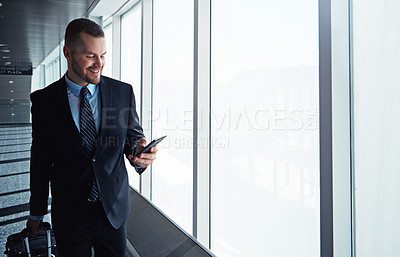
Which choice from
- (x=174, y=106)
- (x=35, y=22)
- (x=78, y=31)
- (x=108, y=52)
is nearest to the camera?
(x=78, y=31)

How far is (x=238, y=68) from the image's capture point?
7.32 feet

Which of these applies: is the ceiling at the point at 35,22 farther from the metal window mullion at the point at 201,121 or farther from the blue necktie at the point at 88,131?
the blue necktie at the point at 88,131

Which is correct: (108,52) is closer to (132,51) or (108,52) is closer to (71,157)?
(132,51)

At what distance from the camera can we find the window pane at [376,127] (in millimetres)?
1136

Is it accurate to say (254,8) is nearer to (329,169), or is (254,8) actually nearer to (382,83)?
(382,83)

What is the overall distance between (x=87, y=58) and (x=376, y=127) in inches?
48.0

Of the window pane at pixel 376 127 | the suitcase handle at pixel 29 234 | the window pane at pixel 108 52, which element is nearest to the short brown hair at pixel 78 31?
the suitcase handle at pixel 29 234

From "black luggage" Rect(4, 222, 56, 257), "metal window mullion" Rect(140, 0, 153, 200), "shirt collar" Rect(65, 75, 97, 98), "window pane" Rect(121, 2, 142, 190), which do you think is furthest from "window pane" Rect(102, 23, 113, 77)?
"shirt collar" Rect(65, 75, 97, 98)

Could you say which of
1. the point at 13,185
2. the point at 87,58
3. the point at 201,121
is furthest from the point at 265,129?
the point at 13,185

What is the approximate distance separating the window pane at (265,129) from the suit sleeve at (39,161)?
132 cm

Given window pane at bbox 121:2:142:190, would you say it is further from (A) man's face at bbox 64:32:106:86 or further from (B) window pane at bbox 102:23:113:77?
(A) man's face at bbox 64:32:106:86

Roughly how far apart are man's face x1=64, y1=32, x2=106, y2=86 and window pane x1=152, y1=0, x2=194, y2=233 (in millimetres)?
1697

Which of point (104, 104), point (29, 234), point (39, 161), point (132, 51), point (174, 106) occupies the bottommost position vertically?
point (29, 234)

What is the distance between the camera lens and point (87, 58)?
122 centimetres
